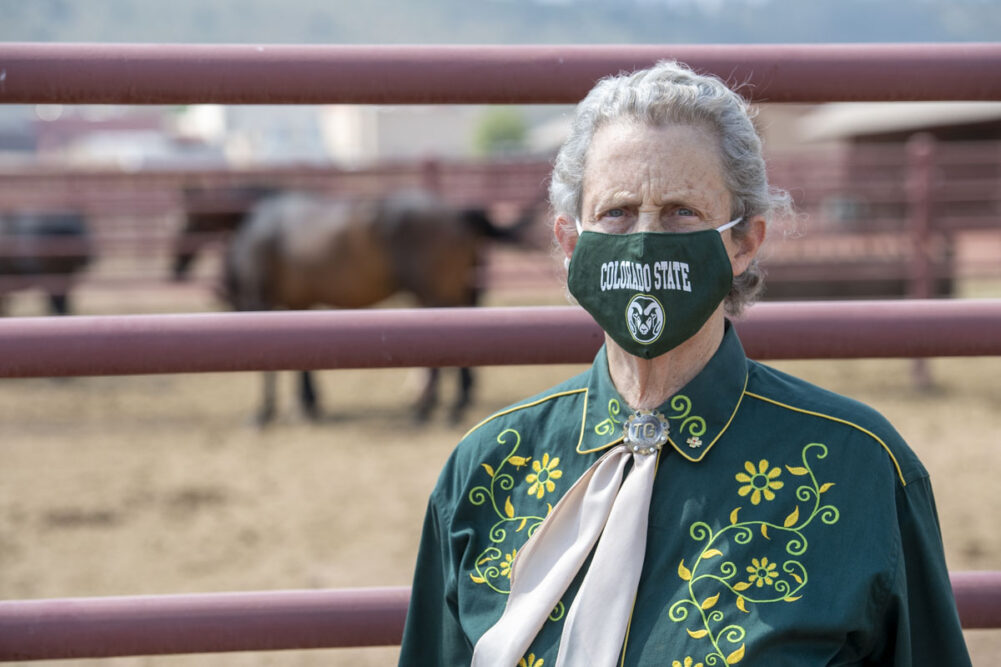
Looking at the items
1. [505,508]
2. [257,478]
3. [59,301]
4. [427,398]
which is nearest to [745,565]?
[505,508]

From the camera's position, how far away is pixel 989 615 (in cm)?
155

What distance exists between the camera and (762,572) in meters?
1.28

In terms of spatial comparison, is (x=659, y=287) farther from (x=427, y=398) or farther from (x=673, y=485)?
(x=427, y=398)

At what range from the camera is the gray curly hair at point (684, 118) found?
1.38 m

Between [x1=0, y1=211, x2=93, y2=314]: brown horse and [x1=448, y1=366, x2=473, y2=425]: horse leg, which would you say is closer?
[x1=448, y1=366, x2=473, y2=425]: horse leg

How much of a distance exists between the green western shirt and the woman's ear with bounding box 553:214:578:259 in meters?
0.22

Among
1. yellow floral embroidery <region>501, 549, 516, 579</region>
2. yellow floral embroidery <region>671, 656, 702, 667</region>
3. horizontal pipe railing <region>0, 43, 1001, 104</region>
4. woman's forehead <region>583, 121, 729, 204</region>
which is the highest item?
horizontal pipe railing <region>0, 43, 1001, 104</region>

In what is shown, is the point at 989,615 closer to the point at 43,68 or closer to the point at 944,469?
the point at 43,68

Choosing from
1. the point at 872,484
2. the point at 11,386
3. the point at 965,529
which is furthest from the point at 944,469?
the point at 11,386

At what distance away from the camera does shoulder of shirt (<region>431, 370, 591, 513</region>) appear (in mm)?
1473

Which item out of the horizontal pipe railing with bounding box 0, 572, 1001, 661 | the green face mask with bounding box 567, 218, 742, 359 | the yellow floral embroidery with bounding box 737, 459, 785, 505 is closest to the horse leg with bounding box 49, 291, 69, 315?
the horizontal pipe railing with bounding box 0, 572, 1001, 661

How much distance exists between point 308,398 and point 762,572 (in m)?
6.79

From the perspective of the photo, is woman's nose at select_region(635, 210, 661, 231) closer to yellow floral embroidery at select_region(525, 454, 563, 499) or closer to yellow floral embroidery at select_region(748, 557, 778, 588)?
yellow floral embroidery at select_region(525, 454, 563, 499)

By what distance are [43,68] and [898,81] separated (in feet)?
4.27
